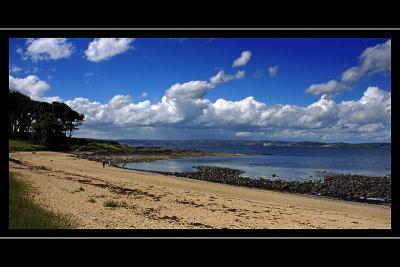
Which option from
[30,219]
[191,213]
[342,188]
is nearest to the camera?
[30,219]

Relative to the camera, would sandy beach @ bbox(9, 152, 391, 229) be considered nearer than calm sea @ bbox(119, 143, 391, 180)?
Yes

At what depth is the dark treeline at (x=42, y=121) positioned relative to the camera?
54250mm

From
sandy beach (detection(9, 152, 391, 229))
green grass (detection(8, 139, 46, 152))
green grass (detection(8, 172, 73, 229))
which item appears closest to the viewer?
green grass (detection(8, 172, 73, 229))

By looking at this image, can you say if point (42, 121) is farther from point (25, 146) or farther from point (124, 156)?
point (124, 156)

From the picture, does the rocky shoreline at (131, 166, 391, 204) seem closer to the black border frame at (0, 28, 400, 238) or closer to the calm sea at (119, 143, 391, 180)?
the calm sea at (119, 143, 391, 180)

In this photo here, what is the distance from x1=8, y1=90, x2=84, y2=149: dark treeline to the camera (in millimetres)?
54250

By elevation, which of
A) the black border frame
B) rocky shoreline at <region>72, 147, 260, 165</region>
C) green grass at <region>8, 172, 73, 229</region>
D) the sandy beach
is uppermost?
the black border frame

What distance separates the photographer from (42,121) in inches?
2084

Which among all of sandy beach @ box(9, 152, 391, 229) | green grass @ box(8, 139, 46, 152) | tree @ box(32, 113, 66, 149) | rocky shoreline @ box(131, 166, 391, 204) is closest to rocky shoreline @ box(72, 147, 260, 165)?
tree @ box(32, 113, 66, 149)
